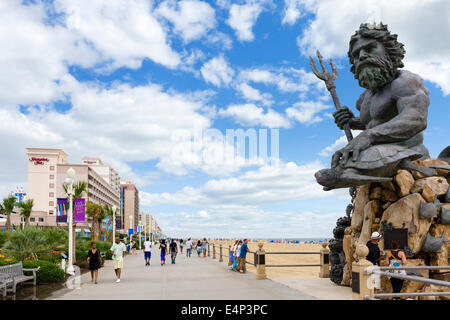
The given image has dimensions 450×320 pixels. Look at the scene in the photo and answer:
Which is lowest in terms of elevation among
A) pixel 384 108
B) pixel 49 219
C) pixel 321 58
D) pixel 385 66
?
pixel 49 219

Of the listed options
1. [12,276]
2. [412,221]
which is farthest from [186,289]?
[412,221]

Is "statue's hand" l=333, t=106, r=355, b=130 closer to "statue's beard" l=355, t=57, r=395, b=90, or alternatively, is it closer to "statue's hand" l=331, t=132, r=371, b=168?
"statue's beard" l=355, t=57, r=395, b=90

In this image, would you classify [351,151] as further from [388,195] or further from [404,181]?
[388,195]

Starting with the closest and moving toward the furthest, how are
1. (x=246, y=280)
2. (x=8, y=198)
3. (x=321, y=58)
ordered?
(x=321, y=58), (x=246, y=280), (x=8, y=198)

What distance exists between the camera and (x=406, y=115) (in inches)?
320

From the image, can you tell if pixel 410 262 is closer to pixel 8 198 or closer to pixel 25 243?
pixel 25 243

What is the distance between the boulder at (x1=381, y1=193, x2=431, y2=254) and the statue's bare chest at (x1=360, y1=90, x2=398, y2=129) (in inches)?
69.9

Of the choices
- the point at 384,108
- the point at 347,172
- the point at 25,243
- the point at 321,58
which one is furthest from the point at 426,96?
the point at 25,243

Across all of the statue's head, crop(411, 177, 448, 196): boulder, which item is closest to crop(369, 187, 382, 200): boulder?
crop(411, 177, 448, 196): boulder

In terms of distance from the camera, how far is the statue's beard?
850 centimetres

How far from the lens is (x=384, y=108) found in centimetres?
883

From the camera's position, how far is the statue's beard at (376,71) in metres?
8.50

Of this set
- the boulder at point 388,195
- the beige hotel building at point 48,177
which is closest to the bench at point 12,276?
the boulder at point 388,195

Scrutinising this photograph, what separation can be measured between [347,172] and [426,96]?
2.29m
